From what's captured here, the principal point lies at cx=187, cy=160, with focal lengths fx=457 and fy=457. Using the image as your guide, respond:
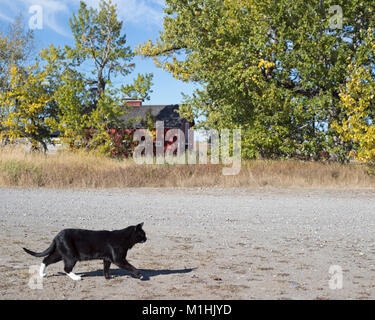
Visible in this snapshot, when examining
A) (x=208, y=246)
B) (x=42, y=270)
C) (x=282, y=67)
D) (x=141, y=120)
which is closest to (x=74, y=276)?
(x=42, y=270)

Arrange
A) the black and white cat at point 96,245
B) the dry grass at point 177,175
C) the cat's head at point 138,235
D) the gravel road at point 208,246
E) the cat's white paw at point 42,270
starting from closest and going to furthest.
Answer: the gravel road at point 208,246 < the black and white cat at point 96,245 < the cat's head at point 138,235 < the cat's white paw at point 42,270 < the dry grass at point 177,175

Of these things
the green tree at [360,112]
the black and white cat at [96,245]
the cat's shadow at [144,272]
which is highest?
the green tree at [360,112]

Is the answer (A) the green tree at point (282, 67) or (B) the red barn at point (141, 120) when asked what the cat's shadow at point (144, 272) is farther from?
→ (B) the red barn at point (141, 120)

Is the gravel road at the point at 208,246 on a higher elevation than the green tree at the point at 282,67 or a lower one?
lower

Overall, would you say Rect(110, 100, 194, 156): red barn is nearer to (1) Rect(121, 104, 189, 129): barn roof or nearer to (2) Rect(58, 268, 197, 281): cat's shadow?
(1) Rect(121, 104, 189, 129): barn roof

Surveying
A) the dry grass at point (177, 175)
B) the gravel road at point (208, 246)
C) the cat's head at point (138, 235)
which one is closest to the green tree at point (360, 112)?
the dry grass at point (177, 175)

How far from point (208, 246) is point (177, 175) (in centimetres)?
1235

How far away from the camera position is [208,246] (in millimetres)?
7559

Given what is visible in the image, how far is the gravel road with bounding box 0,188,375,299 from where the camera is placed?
203 inches

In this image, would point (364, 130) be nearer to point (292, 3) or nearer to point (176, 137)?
point (292, 3)

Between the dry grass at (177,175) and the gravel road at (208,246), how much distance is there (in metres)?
3.78

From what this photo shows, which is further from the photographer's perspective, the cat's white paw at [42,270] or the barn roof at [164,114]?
the barn roof at [164,114]

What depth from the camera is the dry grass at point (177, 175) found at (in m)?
18.7
